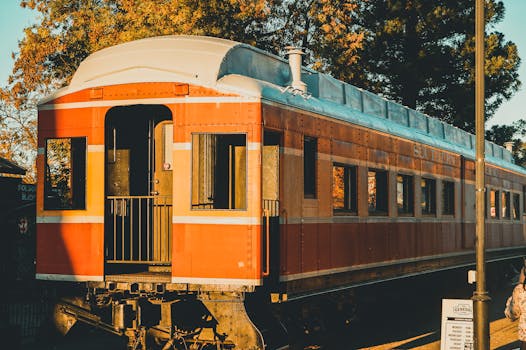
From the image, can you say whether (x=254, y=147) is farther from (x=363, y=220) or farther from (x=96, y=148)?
(x=363, y=220)

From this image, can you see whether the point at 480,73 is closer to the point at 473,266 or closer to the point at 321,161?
the point at 321,161

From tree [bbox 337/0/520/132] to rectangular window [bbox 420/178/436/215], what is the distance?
1652 cm

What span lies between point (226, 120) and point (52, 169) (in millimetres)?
2555

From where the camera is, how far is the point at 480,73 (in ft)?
36.3

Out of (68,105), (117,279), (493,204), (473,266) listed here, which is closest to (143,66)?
(68,105)

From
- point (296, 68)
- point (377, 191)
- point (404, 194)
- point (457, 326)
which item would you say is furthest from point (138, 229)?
point (404, 194)

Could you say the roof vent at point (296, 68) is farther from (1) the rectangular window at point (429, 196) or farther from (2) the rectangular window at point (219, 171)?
(1) the rectangular window at point (429, 196)

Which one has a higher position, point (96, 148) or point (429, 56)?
point (429, 56)

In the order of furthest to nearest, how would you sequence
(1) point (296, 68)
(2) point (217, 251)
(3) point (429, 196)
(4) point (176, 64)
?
(3) point (429, 196) → (1) point (296, 68) → (4) point (176, 64) → (2) point (217, 251)

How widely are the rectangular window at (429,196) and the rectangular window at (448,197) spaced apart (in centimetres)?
81

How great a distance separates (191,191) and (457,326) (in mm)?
3960

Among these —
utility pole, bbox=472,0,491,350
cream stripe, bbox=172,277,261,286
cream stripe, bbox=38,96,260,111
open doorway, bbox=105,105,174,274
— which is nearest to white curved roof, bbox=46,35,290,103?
cream stripe, bbox=38,96,260,111

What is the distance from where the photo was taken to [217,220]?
9.75 metres

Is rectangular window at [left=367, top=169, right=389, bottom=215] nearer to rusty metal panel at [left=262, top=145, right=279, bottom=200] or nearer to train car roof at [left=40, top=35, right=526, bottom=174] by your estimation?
train car roof at [left=40, top=35, right=526, bottom=174]
